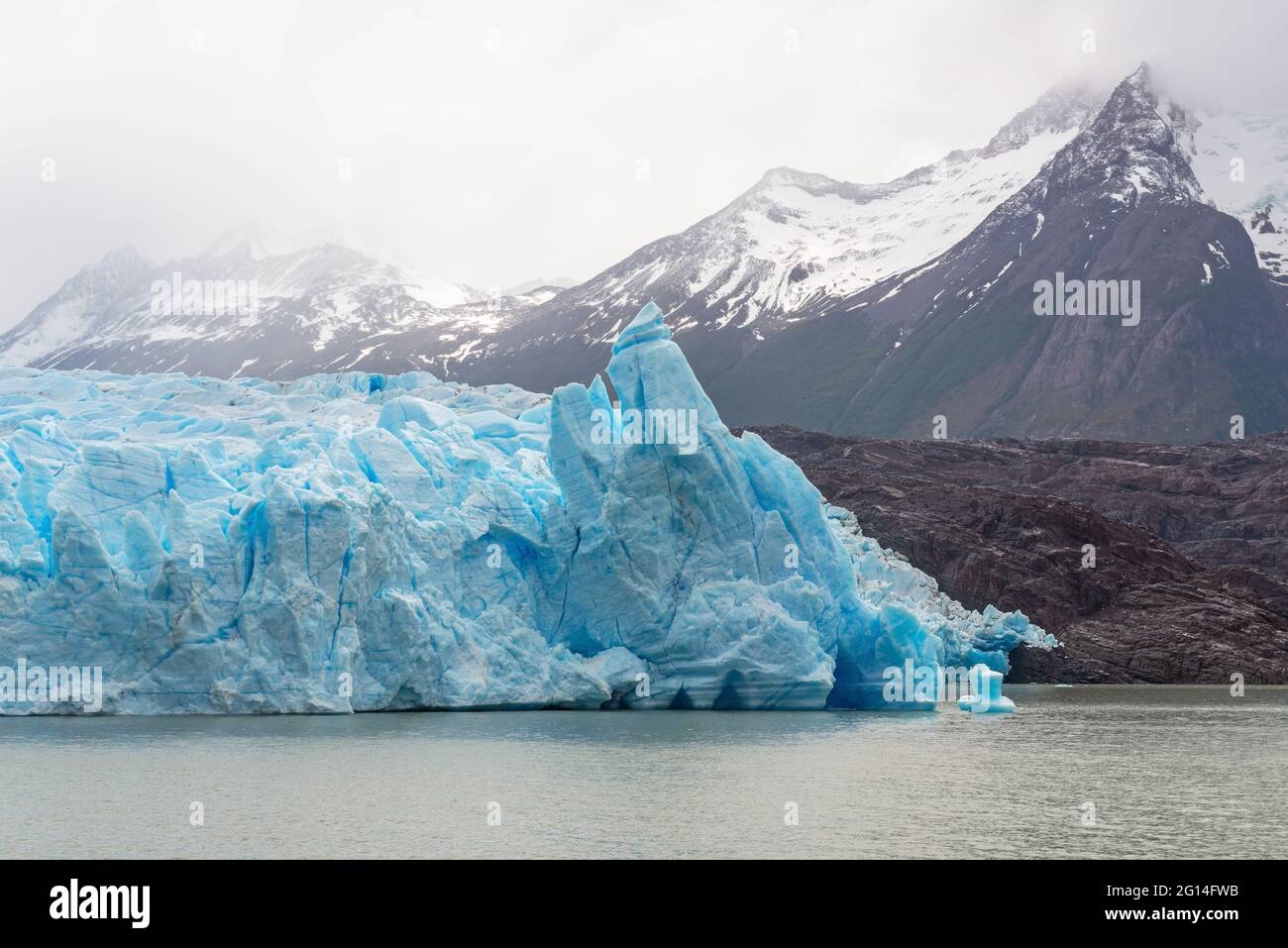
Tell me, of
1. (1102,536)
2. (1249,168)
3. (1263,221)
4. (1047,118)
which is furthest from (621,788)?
(1047,118)

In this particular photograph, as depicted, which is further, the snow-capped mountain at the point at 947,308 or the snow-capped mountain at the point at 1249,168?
the snow-capped mountain at the point at 1249,168

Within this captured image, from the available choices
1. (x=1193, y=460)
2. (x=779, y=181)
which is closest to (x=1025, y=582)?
(x=1193, y=460)

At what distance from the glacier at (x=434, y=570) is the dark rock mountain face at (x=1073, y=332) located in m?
93.2

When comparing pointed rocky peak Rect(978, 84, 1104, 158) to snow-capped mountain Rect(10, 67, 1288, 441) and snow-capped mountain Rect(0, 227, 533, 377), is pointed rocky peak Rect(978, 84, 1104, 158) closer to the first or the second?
snow-capped mountain Rect(10, 67, 1288, 441)

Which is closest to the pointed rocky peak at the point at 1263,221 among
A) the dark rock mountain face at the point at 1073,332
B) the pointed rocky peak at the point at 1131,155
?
the pointed rocky peak at the point at 1131,155

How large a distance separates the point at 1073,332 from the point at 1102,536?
61.3 m

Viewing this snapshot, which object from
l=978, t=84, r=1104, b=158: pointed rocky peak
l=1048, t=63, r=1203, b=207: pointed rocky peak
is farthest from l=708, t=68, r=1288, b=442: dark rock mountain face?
l=978, t=84, r=1104, b=158: pointed rocky peak

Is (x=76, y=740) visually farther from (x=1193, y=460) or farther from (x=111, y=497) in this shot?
(x=1193, y=460)

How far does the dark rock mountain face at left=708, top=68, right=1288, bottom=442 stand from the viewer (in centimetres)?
12650

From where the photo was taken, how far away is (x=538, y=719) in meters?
31.5

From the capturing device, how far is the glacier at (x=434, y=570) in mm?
29594

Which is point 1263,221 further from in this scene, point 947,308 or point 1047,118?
point 1047,118

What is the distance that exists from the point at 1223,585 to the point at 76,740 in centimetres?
6216

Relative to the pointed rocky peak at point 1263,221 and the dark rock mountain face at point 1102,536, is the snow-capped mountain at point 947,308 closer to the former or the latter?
the pointed rocky peak at point 1263,221
